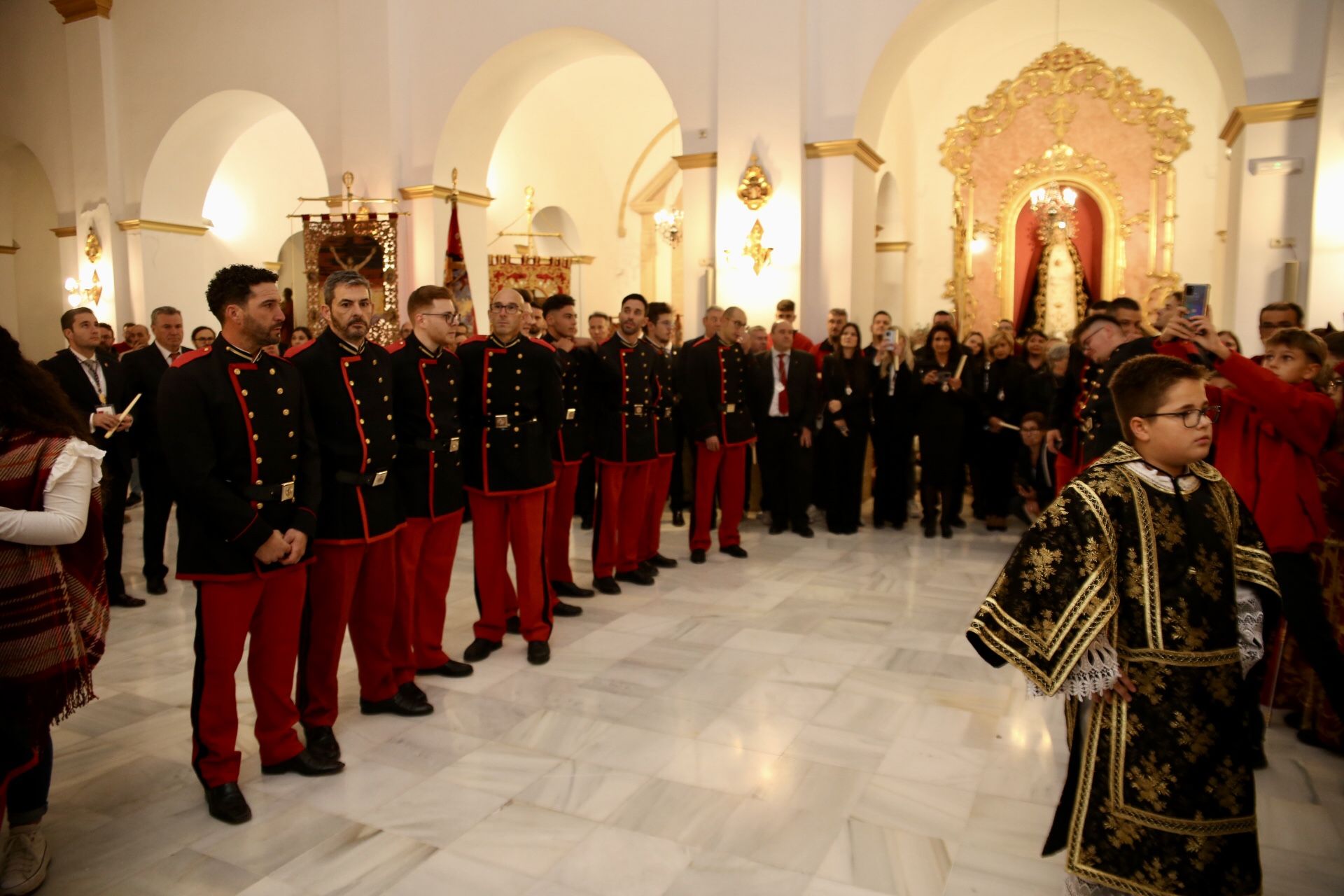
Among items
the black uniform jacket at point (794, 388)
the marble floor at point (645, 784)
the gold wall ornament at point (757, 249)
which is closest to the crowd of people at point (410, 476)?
the marble floor at point (645, 784)

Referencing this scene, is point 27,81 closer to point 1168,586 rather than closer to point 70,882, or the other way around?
point 70,882

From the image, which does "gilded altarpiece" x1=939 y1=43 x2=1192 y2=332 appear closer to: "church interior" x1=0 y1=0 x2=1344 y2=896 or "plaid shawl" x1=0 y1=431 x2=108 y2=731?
"church interior" x1=0 y1=0 x2=1344 y2=896

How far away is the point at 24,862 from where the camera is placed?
2.56 metres

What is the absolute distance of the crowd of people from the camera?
2402mm

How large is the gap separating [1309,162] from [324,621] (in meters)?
7.42

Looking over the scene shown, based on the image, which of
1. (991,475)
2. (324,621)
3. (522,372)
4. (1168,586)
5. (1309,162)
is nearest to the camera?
(1168,586)

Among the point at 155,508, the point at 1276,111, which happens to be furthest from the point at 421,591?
the point at 1276,111

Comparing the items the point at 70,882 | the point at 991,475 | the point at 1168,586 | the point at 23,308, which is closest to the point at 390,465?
the point at 70,882

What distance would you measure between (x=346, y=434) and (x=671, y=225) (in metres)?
11.5

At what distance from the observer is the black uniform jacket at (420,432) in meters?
3.82

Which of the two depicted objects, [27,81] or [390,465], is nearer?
[390,465]

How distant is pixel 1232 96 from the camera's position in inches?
300

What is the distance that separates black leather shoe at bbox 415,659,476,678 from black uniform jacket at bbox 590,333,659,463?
68.7 inches

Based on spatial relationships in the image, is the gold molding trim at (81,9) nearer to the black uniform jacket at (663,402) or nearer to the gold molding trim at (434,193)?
the gold molding trim at (434,193)
